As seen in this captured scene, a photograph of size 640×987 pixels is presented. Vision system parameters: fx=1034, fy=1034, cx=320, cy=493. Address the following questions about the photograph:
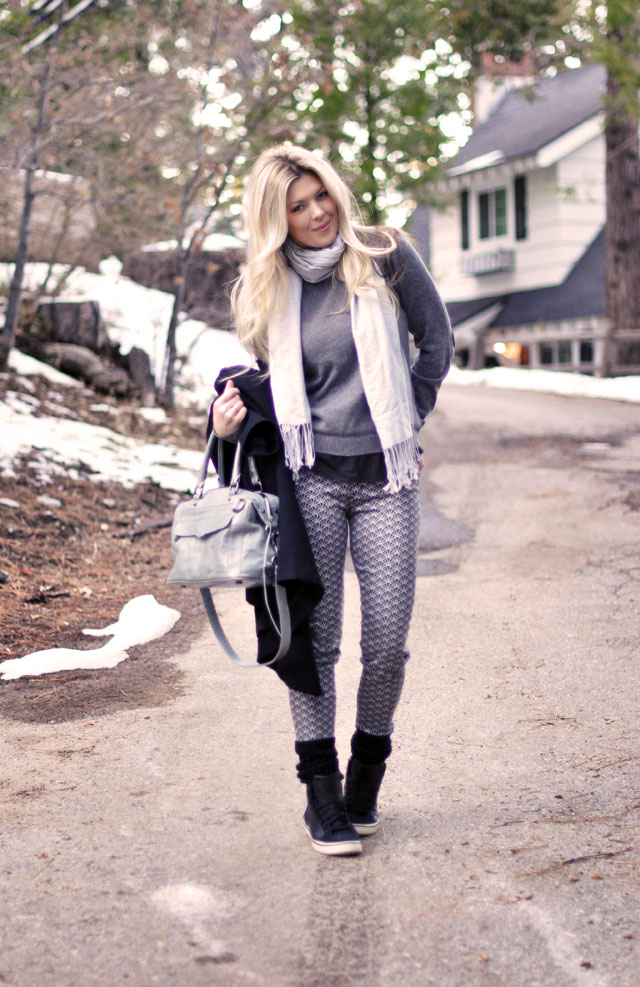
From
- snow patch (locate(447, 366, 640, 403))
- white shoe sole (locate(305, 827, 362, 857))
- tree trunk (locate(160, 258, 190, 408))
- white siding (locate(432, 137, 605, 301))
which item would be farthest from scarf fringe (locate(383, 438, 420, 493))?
white siding (locate(432, 137, 605, 301))

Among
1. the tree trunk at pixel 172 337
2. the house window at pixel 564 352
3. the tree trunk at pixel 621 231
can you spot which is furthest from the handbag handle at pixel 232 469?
the house window at pixel 564 352

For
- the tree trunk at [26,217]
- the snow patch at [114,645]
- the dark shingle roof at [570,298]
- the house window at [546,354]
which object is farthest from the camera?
the house window at [546,354]

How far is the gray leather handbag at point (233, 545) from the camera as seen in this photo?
2.96m

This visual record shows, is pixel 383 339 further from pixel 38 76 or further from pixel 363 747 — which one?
pixel 38 76

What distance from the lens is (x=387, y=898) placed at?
2.72m

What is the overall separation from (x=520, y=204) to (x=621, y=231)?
7.73m

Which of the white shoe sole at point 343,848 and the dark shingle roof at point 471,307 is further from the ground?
the dark shingle roof at point 471,307

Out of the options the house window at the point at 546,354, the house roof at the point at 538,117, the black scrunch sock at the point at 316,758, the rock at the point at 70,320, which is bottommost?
the black scrunch sock at the point at 316,758

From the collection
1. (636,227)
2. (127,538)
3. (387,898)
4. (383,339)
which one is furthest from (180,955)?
(636,227)

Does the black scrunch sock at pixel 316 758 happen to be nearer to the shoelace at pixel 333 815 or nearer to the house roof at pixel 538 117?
the shoelace at pixel 333 815

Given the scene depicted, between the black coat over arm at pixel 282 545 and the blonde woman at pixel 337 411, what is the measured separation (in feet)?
0.14

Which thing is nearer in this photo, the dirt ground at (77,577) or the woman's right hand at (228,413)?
the woman's right hand at (228,413)

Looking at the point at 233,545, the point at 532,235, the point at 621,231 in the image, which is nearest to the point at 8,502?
the point at 233,545

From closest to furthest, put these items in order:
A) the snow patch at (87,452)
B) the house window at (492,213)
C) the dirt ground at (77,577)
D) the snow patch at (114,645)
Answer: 1. the dirt ground at (77,577)
2. the snow patch at (114,645)
3. the snow patch at (87,452)
4. the house window at (492,213)
